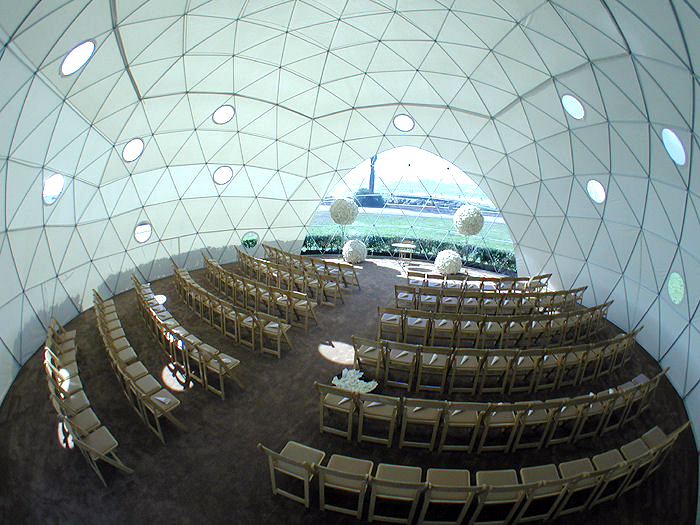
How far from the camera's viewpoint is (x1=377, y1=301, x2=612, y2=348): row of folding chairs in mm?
11094

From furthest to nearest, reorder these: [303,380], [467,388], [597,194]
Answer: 1. [597,194]
2. [303,380]
3. [467,388]

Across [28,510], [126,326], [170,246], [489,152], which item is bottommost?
[28,510]

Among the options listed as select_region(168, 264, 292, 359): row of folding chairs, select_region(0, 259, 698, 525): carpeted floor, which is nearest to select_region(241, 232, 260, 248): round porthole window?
select_region(168, 264, 292, 359): row of folding chairs

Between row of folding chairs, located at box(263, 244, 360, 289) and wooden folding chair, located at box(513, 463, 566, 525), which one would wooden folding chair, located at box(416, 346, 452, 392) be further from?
row of folding chairs, located at box(263, 244, 360, 289)

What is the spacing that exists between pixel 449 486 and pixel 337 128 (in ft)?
57.1

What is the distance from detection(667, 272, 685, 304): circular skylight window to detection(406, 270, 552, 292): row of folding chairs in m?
5.16

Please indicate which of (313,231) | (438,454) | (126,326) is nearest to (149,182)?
(126,326)

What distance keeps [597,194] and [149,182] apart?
19.0 meters

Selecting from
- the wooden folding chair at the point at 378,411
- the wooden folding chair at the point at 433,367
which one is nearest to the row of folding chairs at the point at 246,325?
the wooden folding chair at the point at 378,411

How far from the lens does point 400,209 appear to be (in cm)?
2464

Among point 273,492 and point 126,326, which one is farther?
point 126,326

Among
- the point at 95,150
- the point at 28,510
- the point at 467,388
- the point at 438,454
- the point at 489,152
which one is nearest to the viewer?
the point at 28,510

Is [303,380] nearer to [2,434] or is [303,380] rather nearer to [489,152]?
[2,434]

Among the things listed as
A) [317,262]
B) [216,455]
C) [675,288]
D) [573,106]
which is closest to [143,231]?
[317,262]
